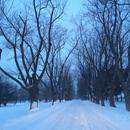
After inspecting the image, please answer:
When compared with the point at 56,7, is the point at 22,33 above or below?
below

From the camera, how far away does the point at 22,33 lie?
2211 centimetres

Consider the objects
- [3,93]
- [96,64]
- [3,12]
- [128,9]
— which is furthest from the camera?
[3,93]

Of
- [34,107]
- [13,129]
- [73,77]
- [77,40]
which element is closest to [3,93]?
[73,77]

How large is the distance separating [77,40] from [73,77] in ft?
153

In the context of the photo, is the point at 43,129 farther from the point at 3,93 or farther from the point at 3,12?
the point at 3,93

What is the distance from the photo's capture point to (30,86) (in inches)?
878

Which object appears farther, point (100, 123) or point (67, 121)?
point (67, 121)

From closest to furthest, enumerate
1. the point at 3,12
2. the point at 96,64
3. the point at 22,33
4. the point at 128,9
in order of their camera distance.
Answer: the point at 128,9 → the point at 3,12 → the point at 22,33 → the point at 96,64

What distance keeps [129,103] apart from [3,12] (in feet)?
48.8

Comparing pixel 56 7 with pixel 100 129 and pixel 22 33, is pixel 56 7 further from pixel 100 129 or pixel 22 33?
pixel 100 129

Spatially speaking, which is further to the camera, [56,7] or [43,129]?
[56,7]

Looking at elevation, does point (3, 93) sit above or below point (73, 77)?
below

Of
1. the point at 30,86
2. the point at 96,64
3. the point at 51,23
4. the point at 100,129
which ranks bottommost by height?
the point at 100,129

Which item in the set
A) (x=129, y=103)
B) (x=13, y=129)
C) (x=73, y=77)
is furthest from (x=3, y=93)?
(x=13, y=129)
